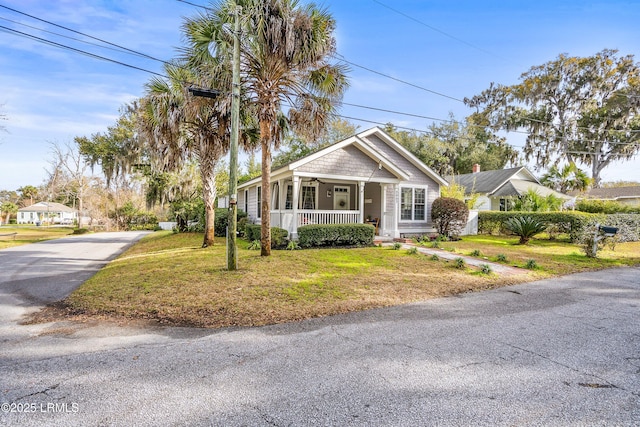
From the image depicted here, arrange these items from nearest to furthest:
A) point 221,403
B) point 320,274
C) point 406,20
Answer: point 221,403 → point 320,274 → point 406,20

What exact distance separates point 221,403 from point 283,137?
10.1 meters

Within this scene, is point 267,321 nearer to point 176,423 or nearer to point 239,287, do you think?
point 239,287

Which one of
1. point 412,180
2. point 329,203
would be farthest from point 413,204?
point 329,203

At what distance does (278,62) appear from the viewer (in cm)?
927

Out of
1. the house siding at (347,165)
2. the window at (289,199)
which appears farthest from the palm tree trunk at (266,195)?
the window at (289,199)

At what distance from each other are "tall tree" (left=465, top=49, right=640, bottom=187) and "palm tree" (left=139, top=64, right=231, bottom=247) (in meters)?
30.9

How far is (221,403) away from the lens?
2826 mm

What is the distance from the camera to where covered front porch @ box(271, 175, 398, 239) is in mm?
13984

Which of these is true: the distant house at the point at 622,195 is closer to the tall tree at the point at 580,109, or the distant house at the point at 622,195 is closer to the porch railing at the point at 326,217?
the tall tree at the point at 580,109

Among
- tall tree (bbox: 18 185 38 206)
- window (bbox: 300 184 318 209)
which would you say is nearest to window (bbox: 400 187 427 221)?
window (bbox: 300 184 318 209)

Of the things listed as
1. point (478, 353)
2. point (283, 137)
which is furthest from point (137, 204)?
point (478, 353)

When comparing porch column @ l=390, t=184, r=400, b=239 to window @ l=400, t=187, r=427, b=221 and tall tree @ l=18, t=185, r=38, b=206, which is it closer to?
window @ l=400, t=187, r=427, b=221

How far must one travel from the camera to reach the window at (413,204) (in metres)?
17.1

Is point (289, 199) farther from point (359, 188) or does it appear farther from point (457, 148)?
point (457, 148)
